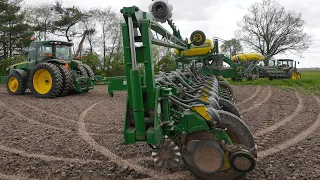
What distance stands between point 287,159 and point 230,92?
5787 millimetres

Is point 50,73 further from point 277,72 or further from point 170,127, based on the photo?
point 277,72

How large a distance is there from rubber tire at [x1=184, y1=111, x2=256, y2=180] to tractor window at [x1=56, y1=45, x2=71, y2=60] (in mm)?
9912

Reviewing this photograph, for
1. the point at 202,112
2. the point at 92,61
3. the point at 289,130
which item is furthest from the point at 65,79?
the point at 92,61

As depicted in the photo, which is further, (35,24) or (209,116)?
(35,24)

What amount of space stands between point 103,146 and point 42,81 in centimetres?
726

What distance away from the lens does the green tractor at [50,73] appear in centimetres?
1091

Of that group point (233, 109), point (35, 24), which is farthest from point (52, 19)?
point (233, 109)

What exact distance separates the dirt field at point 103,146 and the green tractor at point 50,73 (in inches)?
90.9

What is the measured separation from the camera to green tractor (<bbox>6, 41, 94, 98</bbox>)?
10.9m

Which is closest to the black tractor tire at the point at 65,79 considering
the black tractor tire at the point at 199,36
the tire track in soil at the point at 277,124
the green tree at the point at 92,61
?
the black tractor tire at the point at 199,36

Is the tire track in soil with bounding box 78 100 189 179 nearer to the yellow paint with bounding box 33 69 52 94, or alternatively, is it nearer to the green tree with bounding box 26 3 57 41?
the yellow paint with bounding box 33 69 52 94

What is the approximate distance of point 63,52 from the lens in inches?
481

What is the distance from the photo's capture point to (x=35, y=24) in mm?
28344

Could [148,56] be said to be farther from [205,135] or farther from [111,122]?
[111,122]
